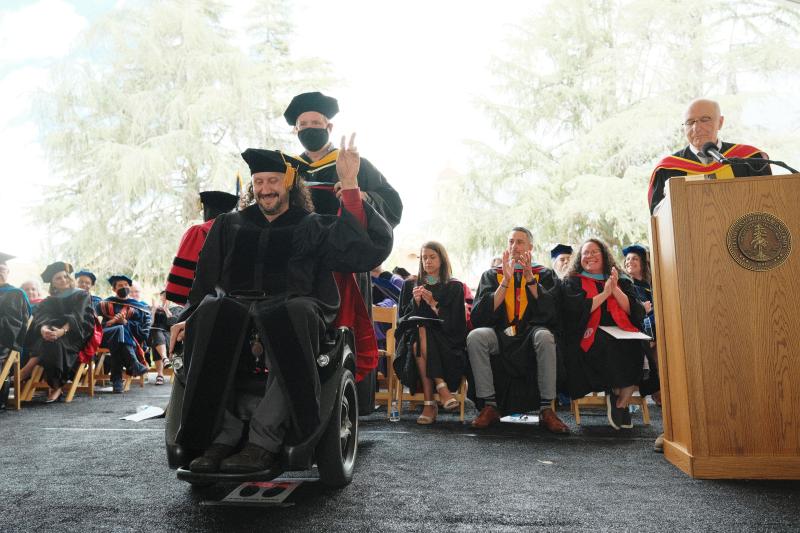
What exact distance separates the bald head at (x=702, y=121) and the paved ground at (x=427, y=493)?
159 centimetres

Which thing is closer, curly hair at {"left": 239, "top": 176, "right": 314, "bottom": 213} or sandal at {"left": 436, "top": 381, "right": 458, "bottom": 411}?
curly hair at {"left": 239, "top": 176, "right": 314, "bottom": 213}

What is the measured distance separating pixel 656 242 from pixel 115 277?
7.03 meters

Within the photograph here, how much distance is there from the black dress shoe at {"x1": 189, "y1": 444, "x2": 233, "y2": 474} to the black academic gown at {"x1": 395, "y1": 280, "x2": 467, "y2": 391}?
2.60 m

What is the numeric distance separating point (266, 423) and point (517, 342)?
8.70 feet

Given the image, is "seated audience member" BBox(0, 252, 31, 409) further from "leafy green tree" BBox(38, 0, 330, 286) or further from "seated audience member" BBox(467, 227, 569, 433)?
"leafy green tree" BBox(38, 0, 330, 286)

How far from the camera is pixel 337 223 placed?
2.61m

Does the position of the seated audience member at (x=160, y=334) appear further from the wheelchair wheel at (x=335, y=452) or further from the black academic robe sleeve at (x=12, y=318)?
the wheelchair wheel at (x=335, y=452)

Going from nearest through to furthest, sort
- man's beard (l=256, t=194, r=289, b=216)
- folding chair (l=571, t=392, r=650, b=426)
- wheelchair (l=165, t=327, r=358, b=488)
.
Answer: wheelchair (l=165, t=327, r=358, b=488)
man's beard (l=256, t=194, r=289, b=216)
folding chair (l=571, t=392, r=650, b=426)

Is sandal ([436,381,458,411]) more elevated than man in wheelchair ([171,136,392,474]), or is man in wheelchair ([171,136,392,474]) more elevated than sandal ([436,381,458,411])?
man in wheelchair ([171,136,392,474])

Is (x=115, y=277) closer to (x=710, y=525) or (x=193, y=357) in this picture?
(x=193, y=357)

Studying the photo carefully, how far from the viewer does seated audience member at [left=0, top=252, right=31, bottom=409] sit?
5621 mm

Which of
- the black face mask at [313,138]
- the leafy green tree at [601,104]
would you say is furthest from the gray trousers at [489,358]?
the leafy green tree at [601,104]

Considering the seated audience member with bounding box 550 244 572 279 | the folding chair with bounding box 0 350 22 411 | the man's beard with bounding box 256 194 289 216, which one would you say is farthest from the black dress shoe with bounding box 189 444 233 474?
the folding chair with bounding box 0 350 22 411

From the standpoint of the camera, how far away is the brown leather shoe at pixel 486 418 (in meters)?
4.31
